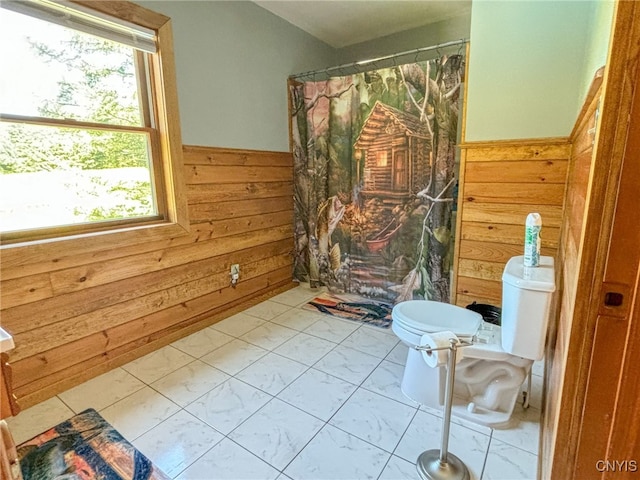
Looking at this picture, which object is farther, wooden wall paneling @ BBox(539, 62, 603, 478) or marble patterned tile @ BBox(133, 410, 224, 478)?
marble patterned tile @ BBox(133, 410, 224, 478)

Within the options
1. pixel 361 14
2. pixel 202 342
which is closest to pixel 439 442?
pixel 202 342

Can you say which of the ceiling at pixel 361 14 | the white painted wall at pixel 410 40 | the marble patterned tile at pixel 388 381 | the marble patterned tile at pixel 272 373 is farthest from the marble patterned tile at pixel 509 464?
the ceiling at pixel 361 14

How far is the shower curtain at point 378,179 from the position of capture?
2342mm

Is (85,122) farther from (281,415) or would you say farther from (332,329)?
(332,329)

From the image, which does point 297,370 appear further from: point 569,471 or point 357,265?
point 569,471

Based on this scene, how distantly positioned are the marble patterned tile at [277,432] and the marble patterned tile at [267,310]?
1.05 m

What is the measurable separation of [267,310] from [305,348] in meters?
0.70

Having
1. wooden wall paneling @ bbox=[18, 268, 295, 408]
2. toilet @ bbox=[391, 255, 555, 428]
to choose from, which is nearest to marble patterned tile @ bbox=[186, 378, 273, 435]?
wooden wall paneling @ bbox=[18, 268, 295, 408]

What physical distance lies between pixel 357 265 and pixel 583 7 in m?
2.15

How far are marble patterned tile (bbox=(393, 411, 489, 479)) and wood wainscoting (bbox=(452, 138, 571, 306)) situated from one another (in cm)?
103

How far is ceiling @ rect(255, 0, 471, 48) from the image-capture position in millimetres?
2564

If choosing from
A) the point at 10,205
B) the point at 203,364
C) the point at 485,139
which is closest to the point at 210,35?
the point at 10,205

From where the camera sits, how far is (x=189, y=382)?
182 centimetres

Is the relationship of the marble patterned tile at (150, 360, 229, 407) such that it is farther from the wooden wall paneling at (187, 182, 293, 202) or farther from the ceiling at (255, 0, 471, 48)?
the ceiling at (255, 0, 471, 48)
